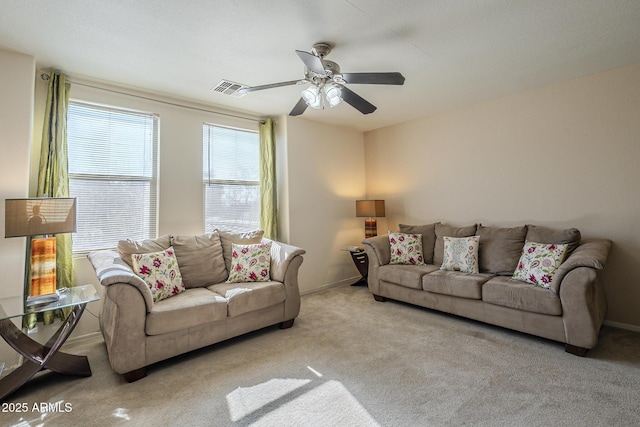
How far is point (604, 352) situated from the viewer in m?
2.40

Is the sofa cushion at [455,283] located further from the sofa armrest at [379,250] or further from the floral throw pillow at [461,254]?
the sofa armrest at [379,250]

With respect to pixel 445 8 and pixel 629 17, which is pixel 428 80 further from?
pixel 629 17

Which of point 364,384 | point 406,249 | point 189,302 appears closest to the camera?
point 364,384

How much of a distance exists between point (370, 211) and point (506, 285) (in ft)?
7.09

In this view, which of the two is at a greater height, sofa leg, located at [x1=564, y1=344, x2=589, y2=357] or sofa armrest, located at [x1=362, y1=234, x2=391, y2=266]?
sofa armrest, located at [x1=362, y1=234, x2=391, y2=266]

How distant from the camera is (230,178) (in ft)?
12.9

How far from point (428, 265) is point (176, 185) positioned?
3.28 metres

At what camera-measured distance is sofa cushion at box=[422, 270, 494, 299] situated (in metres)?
2.95

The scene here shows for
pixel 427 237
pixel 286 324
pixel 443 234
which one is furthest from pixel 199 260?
pixel 443 234

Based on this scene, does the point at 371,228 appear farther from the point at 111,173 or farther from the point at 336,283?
the point at 111,173

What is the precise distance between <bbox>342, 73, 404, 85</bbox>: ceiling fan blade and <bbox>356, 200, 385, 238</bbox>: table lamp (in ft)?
8.19

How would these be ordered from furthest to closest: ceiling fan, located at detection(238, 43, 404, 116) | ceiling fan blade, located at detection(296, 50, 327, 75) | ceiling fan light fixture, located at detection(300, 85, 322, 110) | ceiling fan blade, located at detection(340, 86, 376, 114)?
ceiling fan blade, located at detection(340, 86, 376, 114) → ceiling fan light fixture, located at detection(300, 85, 322, 110) → ceiling fan, located at detection(238, 43, 404, 116) → ceiling fan blade, located at detection(296, 50, 327, 75)

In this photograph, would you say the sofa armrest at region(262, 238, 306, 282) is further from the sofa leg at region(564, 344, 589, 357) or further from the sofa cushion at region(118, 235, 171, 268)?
the sofa leg at region(564, 344, 589, 357)

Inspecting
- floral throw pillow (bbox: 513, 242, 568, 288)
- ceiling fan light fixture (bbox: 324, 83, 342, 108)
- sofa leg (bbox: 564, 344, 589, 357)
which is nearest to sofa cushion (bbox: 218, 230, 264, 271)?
ceiling fan light fixture (bbox: 324, 83, 342, 108)
